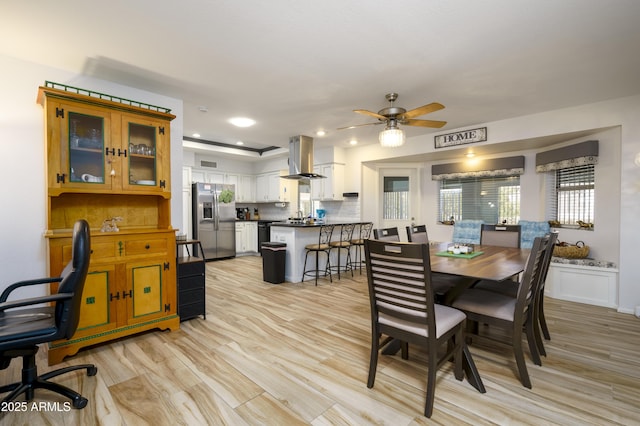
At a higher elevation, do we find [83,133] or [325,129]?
[325,129]

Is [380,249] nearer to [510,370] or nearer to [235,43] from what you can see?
[510,370]

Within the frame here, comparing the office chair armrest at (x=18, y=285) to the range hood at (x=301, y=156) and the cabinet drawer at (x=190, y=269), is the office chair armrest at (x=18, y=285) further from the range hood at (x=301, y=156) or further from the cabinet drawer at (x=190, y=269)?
the range hood at (x=301, y=156)

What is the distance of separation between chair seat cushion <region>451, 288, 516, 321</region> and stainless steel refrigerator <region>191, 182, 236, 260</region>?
569 centimetres

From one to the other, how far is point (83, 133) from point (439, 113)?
13.3 feet

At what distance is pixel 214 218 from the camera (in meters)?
6.96

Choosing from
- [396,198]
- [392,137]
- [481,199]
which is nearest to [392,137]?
[392,137]

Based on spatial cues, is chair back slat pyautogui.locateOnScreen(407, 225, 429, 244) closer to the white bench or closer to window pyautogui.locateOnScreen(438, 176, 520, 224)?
the white bench

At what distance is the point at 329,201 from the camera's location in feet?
22.3

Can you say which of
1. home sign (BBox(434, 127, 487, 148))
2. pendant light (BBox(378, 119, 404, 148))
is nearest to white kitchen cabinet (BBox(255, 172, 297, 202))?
home sign (BBox(434, 127, 487, 148))

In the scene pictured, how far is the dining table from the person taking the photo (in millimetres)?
2076

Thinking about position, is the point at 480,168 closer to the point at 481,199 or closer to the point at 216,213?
the point at 481,199

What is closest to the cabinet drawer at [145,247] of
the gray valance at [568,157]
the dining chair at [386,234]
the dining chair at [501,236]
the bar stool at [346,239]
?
the dining chair at [386,234]

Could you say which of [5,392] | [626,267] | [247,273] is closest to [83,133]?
[5,392]

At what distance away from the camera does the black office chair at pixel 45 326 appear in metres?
1.71
